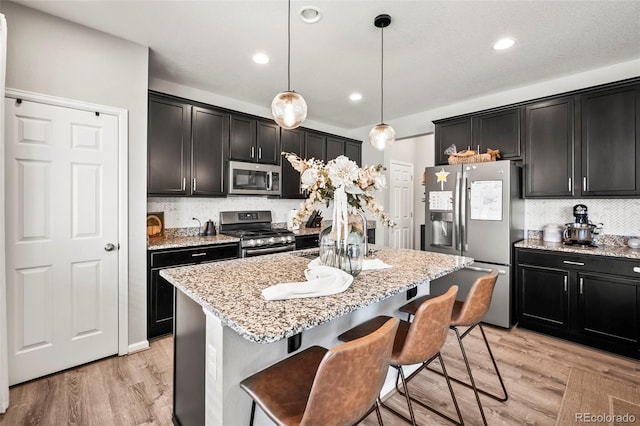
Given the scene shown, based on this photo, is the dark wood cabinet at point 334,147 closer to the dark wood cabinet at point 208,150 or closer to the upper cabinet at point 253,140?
the upper cabinet at point 253,140

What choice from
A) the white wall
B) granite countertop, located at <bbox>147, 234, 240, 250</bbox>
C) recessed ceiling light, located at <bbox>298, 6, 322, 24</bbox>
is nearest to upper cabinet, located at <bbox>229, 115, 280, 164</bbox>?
granite countertop, located at <bbox>147, 234, 240, 250</bbox>

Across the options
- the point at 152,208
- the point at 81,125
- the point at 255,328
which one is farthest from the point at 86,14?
the point at 255,328

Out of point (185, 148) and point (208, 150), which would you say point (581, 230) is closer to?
point (208, 150)

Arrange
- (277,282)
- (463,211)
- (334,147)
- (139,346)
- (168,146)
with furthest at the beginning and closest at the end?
(334,147) < (463,211) < (168,146) < (139,346) < (277,282)

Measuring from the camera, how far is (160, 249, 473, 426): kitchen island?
3.41ft

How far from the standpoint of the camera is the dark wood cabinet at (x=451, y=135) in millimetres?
3793

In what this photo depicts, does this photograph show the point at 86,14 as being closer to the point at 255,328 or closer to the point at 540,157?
the point at 255,328

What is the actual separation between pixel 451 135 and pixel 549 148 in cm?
108

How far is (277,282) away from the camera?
1475 mm

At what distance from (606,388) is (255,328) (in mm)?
2707

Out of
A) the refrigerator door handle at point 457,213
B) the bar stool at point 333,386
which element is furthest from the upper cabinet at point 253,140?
the bar stool at point 333,386

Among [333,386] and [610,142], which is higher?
[610,142]

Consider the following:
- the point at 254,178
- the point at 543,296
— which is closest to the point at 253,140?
the point at 254,178

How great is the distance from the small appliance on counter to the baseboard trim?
4.26 m
